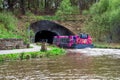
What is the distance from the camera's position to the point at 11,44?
4019 cm

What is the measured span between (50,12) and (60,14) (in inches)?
353

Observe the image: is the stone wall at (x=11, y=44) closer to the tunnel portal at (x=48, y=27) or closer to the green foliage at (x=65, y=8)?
the tunnel portal at (x=48, y=27)

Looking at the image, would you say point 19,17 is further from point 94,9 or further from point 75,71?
point 75,71

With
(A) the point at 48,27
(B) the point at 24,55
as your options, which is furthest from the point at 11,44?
(A) the point at 48,27

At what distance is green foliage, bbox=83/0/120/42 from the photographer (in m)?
57.8

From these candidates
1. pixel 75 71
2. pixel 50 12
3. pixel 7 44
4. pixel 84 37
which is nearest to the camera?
pixel 75 71

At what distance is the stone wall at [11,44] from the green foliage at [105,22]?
19.6m

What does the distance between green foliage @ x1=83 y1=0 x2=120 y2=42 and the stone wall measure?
773 inches

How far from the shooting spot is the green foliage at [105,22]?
190 ft

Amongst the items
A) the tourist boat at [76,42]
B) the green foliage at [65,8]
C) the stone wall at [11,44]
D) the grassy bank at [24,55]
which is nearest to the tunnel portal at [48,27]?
the green foliage at [65,8]

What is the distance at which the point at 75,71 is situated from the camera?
22.4 metres

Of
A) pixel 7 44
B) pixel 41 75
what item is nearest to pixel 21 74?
pixel 41 75

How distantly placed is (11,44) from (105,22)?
24.3 m

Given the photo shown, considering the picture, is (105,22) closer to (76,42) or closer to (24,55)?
(76,42)
